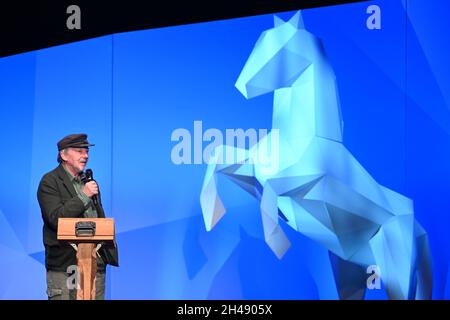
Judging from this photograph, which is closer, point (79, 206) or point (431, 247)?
point (79, 206)

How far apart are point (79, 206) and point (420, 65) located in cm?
277

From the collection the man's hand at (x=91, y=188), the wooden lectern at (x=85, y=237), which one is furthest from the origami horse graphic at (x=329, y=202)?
the wooden lectern at (x=85, y=237)

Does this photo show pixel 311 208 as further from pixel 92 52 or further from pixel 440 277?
pixel 92 52

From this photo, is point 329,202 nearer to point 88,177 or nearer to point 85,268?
point 88,177

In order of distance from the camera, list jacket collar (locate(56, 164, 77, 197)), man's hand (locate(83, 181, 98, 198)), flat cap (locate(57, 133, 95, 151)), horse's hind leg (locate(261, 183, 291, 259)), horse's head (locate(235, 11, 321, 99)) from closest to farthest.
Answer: man's hand (locate(83, 181, 98, 198)) → jacket collar (locate(56, 164, 77, 197)) → flat cap (locate(57, 133, 95, 151)) → horse's hind leg (locate(261, 183, 291, 259)) → horse's head (locate(235, 11, 321, 99))

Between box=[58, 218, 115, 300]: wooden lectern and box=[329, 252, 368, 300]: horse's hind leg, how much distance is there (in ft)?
6.59

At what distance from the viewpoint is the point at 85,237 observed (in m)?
4.84

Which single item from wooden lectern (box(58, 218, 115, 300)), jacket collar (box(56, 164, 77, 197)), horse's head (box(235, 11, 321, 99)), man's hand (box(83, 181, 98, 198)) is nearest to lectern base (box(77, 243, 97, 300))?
wooden lectern (box(58, 218, 115, 300))

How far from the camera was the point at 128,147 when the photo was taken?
623 cm

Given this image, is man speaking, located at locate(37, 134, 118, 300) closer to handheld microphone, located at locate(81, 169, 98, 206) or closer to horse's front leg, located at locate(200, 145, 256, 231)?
handheld microphone, located at locate(81, 169, 98, 206)

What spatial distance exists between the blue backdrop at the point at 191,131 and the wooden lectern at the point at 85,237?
1293mm

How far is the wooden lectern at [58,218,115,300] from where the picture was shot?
15.9 ft
